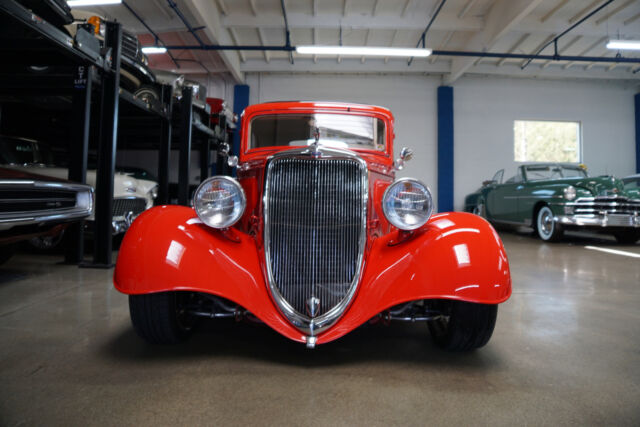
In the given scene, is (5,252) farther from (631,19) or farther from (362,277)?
(631,19)

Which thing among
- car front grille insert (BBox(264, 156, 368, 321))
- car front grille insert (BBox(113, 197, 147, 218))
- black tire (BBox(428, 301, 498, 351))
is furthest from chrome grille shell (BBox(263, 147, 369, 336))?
car front grille insert (BBox(113, 197, 147, 218))

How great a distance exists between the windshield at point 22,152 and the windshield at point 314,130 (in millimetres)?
3527

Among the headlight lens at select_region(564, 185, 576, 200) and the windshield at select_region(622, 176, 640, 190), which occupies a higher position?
the windshield at select_region(622, 176, 640, 190)

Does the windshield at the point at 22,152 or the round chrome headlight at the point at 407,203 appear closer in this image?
the round chrome headlight at the point at 407,203

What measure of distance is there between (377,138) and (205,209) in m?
1.63

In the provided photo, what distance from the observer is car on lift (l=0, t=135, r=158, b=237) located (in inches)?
167

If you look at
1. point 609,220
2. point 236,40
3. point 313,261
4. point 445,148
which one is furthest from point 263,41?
point 313,261

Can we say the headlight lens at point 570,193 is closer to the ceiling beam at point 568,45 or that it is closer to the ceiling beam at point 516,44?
the ceiling beam at point 516,44

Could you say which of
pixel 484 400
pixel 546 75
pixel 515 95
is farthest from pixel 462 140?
pixel 484 400

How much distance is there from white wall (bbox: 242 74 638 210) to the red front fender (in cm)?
1015

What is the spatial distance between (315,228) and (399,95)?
1088cm

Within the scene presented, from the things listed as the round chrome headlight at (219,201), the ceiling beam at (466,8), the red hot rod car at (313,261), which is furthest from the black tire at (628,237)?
the round chrome headlight at (219,201)

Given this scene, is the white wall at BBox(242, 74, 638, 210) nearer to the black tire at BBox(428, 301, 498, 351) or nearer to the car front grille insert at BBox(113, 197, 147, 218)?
the car front grille insert at BBox(113, 197, 147, 218)

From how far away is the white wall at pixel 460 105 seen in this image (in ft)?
37.9
